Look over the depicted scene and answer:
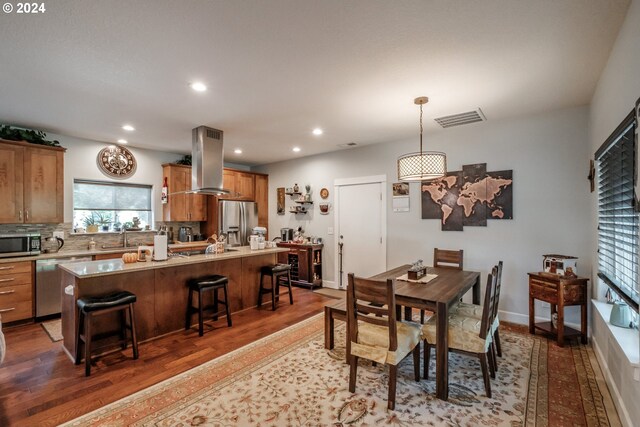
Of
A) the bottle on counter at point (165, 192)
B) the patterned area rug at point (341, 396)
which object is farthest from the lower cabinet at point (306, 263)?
the patterned area rug at point (341, 396)

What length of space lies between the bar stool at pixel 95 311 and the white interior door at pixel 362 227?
3593 millimetres

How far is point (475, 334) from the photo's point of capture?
234 centimetres

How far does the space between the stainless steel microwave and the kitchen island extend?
142 cm

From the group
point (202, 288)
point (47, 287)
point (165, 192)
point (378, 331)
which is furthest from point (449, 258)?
point (47, 287)

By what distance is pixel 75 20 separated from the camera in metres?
1.96

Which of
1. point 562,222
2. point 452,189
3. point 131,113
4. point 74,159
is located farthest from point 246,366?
point 74,159

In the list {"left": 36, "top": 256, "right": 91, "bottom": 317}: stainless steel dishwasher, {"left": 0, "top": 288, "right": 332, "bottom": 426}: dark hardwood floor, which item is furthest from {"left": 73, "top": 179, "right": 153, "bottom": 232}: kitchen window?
{"left": 0, "top": 288, "right": 332, "bottom": 426}: dark hardwood floor

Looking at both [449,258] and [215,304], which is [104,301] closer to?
[215,304]

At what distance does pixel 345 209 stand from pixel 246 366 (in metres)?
Answer: 3.49

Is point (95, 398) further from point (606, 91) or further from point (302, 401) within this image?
point (606, 91)

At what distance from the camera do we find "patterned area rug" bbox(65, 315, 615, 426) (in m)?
2.07

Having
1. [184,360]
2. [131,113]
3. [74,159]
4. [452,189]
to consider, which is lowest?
[184,360]

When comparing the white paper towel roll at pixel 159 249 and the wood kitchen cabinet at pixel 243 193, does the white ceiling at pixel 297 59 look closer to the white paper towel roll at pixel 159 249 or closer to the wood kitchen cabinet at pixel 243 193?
the white paper towel roll at pixel 159 249

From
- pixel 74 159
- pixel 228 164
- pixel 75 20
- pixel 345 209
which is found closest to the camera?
pixel 75 20
